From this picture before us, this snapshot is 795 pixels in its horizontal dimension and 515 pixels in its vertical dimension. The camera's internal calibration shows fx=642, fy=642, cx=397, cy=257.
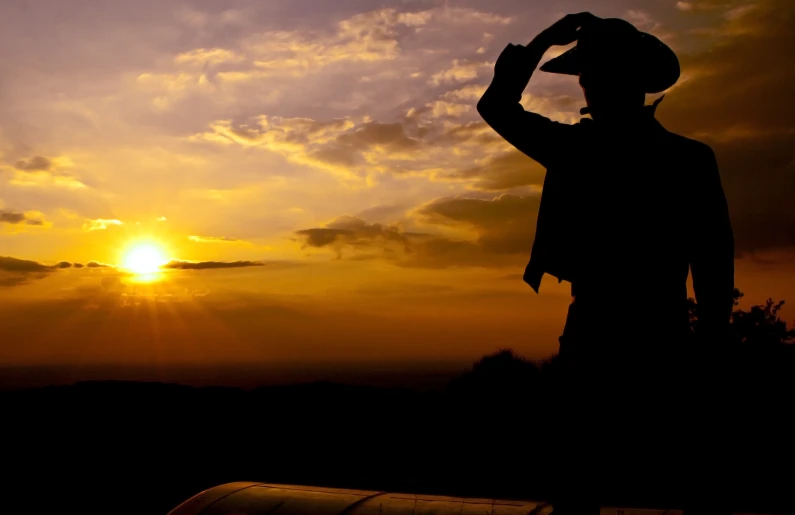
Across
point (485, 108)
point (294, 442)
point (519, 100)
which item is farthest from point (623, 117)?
point (294, 442)

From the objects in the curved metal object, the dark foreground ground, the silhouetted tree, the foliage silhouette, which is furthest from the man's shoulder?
the silhouetted tree

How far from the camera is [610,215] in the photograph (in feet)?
8.55

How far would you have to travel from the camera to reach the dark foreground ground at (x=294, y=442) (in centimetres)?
1966

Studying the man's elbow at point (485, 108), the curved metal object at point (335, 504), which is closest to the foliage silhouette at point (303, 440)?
the curved metal object at point (335, 504)

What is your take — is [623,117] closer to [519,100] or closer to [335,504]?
[519,100]

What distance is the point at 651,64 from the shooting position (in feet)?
8.87

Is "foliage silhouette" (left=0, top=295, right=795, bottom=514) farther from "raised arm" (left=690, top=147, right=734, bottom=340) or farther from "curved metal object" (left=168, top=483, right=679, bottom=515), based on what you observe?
"raised arm" (left=690, top=147, right=734, bottom=340)

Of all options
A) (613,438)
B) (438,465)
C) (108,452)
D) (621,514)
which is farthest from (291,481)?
(613,438)

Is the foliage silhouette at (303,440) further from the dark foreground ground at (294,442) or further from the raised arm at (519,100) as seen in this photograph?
the raised arm at (519,100)

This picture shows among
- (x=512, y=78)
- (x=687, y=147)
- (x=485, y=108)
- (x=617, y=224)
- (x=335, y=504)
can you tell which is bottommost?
(x=335, y=504)

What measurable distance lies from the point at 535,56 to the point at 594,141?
0.43 meters

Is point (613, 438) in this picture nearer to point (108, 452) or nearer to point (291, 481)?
point (291, 481)

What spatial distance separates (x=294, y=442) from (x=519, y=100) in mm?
24010

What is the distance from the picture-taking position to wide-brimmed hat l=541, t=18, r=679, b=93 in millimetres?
2623
